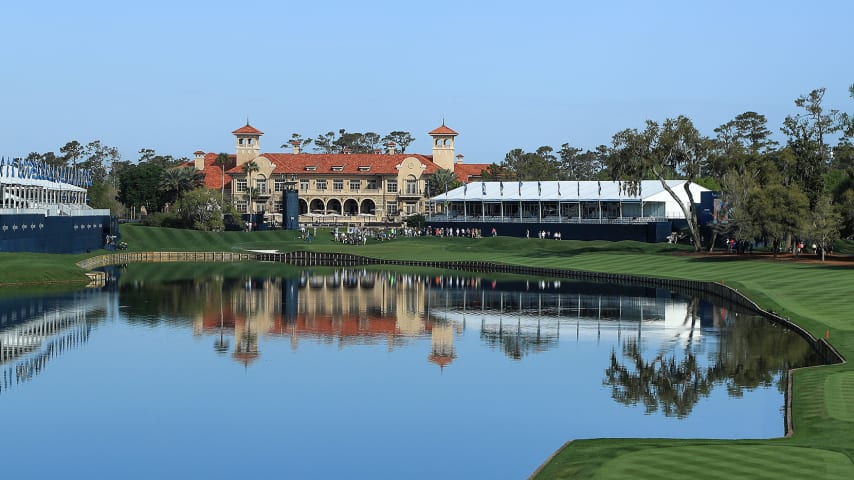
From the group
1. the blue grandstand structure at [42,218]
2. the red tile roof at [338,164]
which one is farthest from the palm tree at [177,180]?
the blue grandstand structure at [42,218]

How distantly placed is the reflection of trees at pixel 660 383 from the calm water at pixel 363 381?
128mm

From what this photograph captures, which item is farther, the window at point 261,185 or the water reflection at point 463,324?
the window at point 261,185

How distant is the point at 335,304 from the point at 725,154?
5210 centimetres

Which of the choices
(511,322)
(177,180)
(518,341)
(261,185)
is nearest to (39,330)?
(518,341)

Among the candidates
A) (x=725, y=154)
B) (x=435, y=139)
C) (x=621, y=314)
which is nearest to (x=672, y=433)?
(x=621, y=314)

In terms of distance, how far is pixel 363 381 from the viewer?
42.4 m

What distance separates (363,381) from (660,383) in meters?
11.0

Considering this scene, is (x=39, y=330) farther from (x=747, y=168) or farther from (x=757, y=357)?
(x=747, y=168)

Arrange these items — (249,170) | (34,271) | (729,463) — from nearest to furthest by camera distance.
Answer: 1. (729,463)
2. (34,271)
3. (249,170)

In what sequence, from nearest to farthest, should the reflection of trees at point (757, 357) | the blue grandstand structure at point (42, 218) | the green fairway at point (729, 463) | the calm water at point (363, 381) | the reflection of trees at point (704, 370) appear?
the green fairway at point (729, 463) → the calm water at point (363, 381) → the reflection of trees at point (704, 370) → the reflection of trees at point (757, 357) → the blue grandstand structure at point (42, 218)

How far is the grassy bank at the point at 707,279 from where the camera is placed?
2570cm

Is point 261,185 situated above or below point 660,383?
above

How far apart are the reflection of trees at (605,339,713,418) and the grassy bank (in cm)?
311

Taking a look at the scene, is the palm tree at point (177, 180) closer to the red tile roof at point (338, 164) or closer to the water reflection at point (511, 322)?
the red tile roof at point (338, 164)
